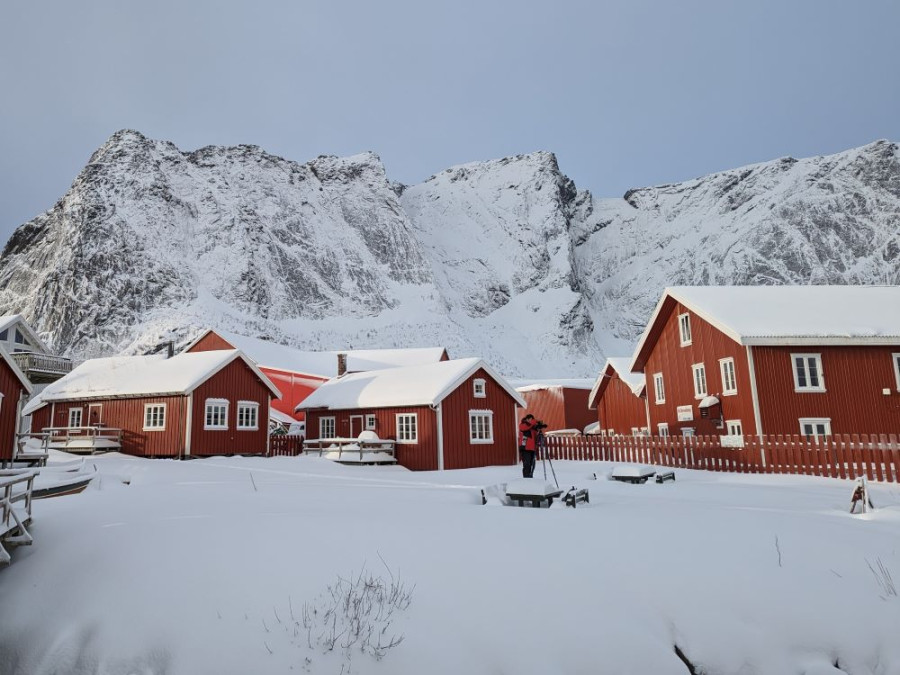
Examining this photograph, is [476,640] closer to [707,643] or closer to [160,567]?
[707,643]

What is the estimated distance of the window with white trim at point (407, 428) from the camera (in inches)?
971

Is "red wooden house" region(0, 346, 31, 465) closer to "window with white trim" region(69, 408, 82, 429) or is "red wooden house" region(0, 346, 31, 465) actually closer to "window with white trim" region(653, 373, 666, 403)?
"window with white trim" region(69, 408, 82, 429)

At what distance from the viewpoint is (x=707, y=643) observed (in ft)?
22.2

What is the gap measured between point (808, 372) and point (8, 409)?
1070 inches

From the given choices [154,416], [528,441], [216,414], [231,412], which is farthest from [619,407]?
[154,416]

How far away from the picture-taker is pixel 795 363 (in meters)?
21.5

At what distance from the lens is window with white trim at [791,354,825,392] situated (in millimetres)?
21312

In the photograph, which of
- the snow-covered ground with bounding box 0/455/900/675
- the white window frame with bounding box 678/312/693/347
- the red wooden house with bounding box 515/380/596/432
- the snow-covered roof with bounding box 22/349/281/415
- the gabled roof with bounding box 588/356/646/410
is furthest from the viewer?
the red wooden house with bounding box 515/380/596/432

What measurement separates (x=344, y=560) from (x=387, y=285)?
8544 centimetres

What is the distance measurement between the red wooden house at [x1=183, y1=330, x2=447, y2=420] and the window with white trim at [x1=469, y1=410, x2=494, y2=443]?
1568 cm

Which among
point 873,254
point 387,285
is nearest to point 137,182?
point 387,285

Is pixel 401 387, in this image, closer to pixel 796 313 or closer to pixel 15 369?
pixel 15 369

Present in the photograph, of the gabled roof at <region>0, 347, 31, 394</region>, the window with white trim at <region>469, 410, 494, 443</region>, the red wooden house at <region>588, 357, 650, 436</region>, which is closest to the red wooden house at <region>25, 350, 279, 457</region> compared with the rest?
the gabled roof at <region>0, 347, 31, 394</region>

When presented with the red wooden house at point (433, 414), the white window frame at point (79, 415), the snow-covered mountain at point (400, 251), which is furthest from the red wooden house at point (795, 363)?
the snow-covered mountain at point (400, 251)
